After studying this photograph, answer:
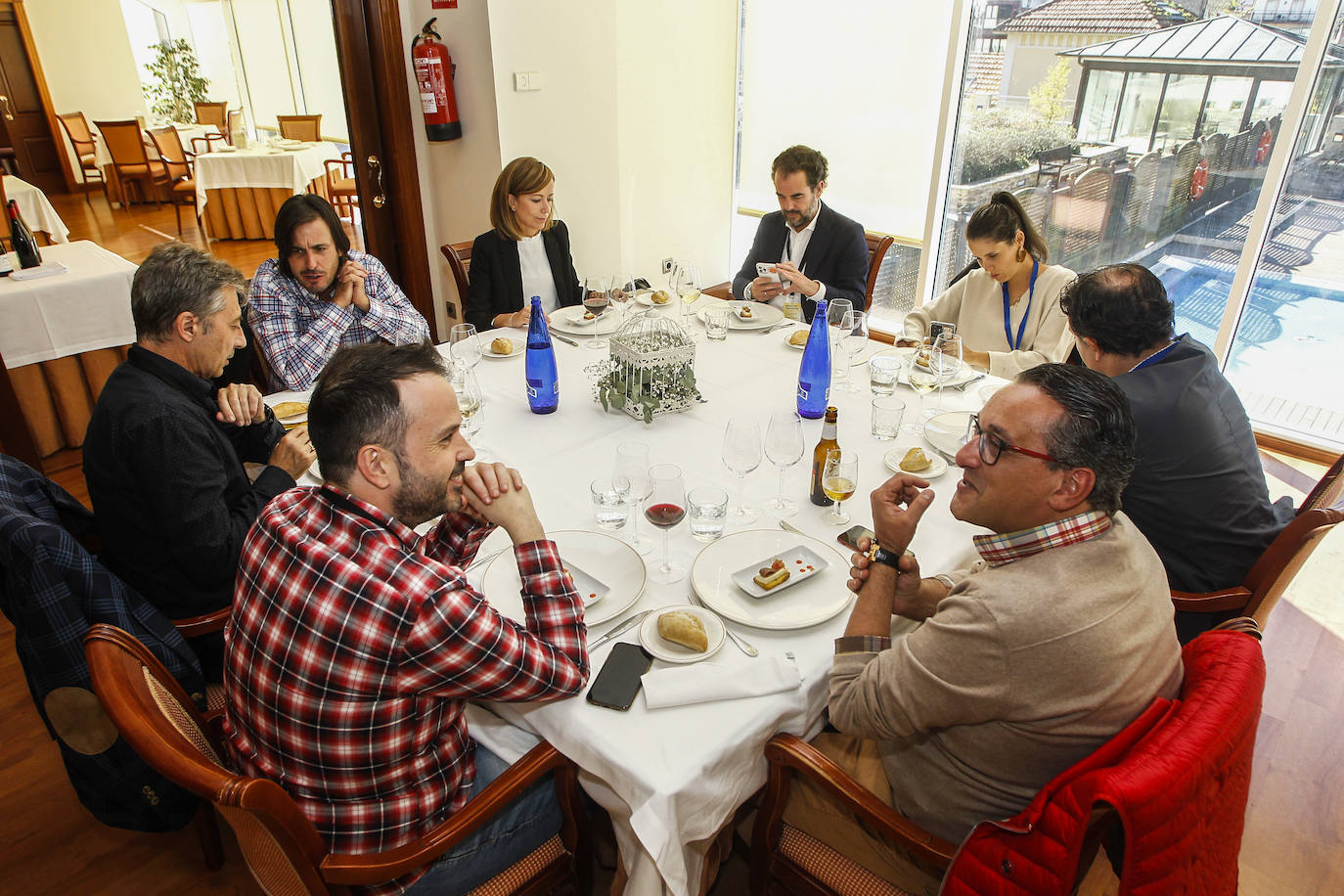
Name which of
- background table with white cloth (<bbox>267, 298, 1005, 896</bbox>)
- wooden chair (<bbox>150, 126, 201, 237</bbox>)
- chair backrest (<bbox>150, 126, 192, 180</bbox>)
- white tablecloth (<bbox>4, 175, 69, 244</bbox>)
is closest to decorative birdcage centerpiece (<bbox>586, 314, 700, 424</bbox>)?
background table with white cloth (<bbox>267, 298, 1005, 896</bbox>)

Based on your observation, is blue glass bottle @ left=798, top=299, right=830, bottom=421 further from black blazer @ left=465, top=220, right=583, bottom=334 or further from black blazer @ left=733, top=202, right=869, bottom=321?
black blazer @ left=465, top=220, right=583, bottom=334

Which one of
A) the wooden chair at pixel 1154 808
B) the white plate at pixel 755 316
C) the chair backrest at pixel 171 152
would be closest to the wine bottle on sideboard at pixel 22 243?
the white plate at pixel 755 316

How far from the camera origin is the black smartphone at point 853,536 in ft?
5.69

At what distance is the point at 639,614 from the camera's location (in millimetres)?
1522

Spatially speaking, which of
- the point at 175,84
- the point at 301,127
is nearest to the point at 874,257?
the point at 301,127

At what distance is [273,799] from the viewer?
105cm

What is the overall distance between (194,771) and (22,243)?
4.01 metres

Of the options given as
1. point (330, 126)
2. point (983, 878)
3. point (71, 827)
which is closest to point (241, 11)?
point (330, 126)

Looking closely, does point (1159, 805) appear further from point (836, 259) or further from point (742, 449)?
point (836, 259)

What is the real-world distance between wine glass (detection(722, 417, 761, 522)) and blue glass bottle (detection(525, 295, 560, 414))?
711mm

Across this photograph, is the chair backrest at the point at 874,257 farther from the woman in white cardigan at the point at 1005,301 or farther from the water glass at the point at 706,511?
the water glass at the point at 706,511

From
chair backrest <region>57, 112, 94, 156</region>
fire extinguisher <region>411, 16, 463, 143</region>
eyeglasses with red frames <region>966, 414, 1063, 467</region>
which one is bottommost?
eyeglasses with red frames <region>966, 414, 1063, 467</region>

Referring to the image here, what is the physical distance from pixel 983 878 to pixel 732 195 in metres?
5.08

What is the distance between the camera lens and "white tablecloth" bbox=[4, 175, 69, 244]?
6.12 m
